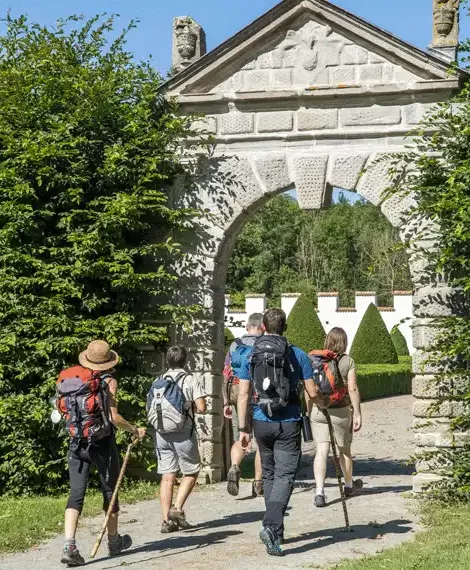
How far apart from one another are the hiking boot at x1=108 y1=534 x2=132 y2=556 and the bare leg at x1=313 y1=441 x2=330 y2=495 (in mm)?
2224

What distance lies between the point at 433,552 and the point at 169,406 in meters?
2.22

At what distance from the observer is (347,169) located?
1040 centimetres

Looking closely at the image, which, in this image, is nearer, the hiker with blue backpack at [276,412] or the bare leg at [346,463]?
the hiker with blue backpack at [276,412]

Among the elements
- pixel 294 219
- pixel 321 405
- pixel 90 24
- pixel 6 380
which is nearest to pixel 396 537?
pixel 321 405

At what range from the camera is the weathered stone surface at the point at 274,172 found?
34.6 feet

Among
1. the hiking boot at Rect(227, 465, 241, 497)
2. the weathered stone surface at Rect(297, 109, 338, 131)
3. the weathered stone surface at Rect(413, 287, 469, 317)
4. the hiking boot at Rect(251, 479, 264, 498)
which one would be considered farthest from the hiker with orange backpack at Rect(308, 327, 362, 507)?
the weathered stone surface at Rect(297, 109, 338, 131)

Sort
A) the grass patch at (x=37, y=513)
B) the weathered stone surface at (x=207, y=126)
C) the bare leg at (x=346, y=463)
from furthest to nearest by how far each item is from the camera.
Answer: the weathered stone surface at (x=207, y=126)
the bare leg at (x=346, y=463)
the grass patch at (x=37, y=513)

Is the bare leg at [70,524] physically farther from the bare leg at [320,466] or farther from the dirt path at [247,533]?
the bare leg at [320,466]

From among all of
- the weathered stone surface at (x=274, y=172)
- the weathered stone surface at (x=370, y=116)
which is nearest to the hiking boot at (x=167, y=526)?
the weathered stone surface at (x=274, y=172)

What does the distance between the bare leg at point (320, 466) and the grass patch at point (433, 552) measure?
3.18 feet

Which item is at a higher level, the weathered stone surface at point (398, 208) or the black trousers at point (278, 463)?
the weathered stone surface at point (398, 208)

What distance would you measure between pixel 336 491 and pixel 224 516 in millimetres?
1685

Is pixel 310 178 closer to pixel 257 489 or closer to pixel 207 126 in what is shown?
pixel 207 126

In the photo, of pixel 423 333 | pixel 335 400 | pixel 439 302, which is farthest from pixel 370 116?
pixel 335 400
